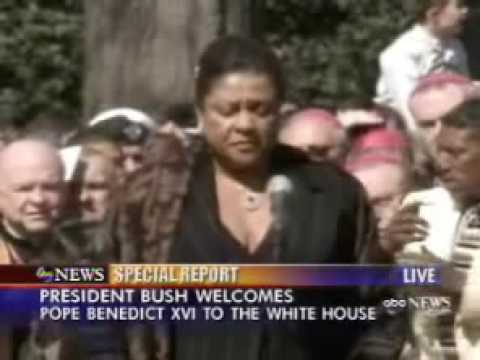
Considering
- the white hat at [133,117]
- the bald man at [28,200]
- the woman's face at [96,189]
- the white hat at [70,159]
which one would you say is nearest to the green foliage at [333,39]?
the white hat at [133,117]

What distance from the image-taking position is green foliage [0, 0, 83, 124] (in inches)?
448

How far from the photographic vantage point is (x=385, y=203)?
639 centimetres

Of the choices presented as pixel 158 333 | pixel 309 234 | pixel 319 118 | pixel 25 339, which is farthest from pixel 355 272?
pixel 319 118

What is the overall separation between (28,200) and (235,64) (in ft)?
2.34

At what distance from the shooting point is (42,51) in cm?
1153

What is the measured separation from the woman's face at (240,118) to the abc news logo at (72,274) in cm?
47

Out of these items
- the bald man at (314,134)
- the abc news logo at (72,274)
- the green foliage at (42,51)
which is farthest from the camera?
the green foliage at (42,51)

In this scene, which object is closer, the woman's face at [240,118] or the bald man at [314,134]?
the woman's face at [240,118]

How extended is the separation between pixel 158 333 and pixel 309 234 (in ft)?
1.68

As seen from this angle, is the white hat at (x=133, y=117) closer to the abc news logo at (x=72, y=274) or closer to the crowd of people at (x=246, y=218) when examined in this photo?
the crowd of people at (x=246, y=218)

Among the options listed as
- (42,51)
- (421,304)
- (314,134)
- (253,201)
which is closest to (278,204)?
(253,201)

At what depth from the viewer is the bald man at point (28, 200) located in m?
6.27

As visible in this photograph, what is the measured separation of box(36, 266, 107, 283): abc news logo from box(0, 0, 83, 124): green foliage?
5.08m

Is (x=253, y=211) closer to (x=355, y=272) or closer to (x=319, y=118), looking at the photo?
(x=355, y=272)
